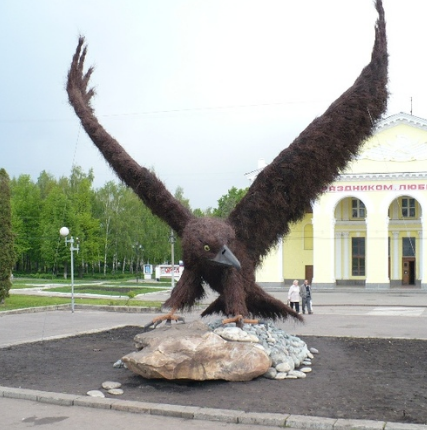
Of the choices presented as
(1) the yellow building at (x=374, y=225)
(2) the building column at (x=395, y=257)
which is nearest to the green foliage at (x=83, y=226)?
(1) the yellow building at (x=374, y=225)

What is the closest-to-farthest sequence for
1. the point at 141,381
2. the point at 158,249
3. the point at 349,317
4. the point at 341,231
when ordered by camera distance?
the point at 141,381 → the point at 349,317 → the point at 341,231 → the point at 158,249

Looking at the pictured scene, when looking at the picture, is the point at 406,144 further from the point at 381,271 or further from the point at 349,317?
the point at 349,317

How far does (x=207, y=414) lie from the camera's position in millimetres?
6027

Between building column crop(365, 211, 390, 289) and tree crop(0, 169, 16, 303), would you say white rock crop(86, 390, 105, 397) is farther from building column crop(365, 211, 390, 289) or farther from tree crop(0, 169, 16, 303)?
building column crop(365, 211, 390, 289)

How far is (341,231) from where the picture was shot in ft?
133

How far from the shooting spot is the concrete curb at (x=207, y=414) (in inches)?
219

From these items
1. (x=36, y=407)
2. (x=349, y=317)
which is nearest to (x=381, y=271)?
(x=349, y=317)

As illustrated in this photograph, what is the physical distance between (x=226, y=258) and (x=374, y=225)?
99.4 feet

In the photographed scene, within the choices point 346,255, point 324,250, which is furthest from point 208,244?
point 346,255

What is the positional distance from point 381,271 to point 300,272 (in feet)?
20.3

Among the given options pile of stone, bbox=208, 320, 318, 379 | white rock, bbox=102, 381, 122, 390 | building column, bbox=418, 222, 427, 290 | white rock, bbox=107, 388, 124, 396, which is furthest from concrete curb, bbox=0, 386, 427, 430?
building column, bbox=418, 222, 427, 290

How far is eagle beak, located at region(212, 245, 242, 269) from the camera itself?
27.0 ft

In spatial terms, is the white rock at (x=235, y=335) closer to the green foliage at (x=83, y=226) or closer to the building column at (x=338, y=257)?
the building column at (x=338, y=257)

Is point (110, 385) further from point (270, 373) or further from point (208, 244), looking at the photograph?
point (208, 244)
